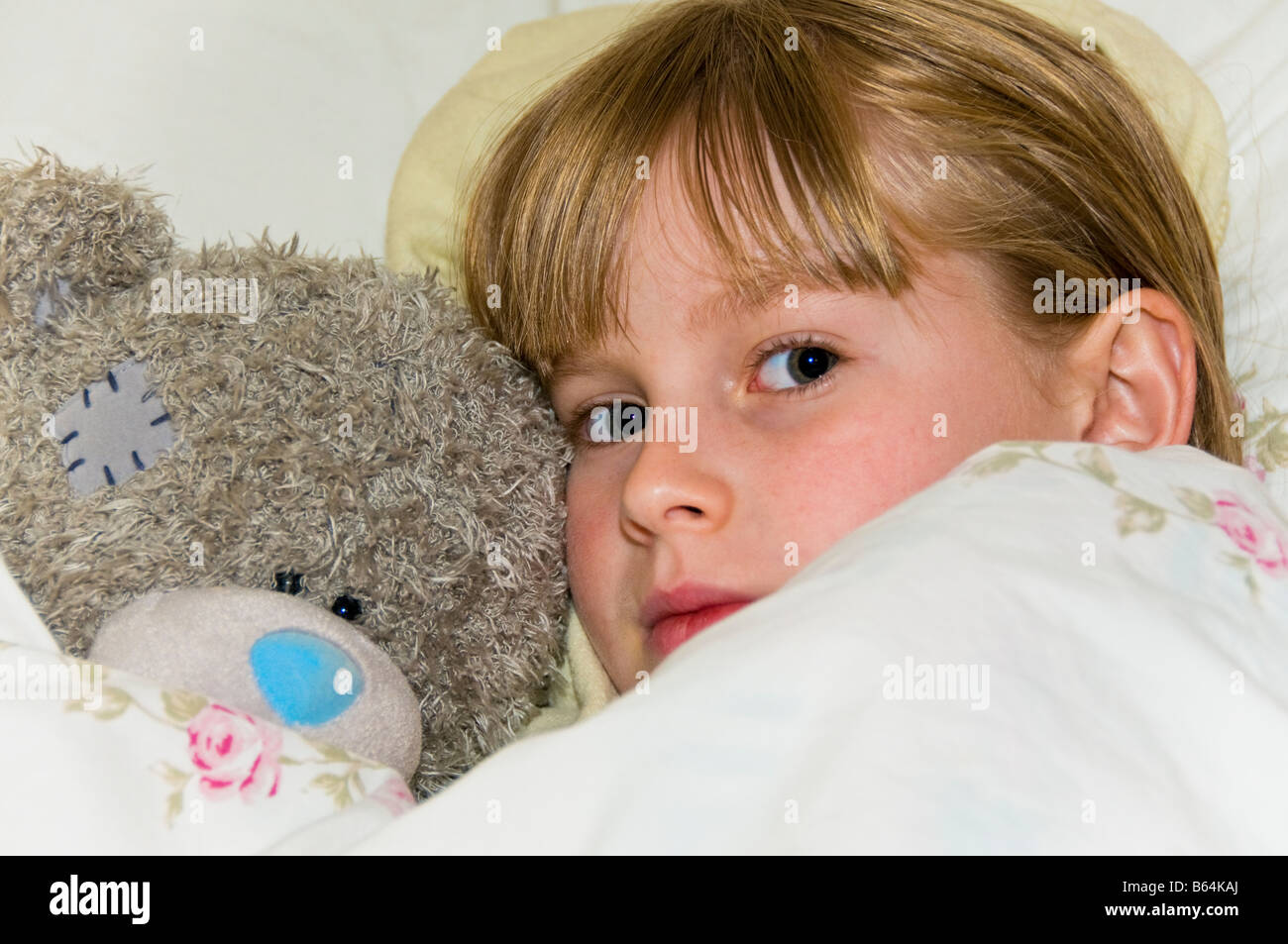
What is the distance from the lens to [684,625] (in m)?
0.87

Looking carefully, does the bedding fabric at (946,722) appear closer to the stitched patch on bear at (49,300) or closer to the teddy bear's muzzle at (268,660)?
the teddy bear's muzzle at (268,660)

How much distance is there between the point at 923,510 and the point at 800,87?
16.5 inches

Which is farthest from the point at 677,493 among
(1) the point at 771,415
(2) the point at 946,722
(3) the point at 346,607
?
(2) the point at 946,722

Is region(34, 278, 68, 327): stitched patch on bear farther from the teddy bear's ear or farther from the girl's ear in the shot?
the girl's ear

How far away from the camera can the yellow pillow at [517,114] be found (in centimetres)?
116

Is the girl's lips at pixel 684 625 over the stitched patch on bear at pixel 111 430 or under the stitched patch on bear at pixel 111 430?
under

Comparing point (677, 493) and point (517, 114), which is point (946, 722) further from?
point (517, 114)

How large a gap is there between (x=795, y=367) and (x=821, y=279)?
0.07 m

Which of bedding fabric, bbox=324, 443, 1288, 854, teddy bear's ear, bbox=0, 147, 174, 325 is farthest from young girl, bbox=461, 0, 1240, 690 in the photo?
teddy bear's ear, bbox=0, 147, 174, 325

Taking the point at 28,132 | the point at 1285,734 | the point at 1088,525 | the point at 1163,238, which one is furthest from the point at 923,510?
the point at 28,132

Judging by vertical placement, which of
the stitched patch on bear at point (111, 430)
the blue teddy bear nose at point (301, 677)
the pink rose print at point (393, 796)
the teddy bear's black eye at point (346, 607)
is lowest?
the pink rose print at point (393, 796)

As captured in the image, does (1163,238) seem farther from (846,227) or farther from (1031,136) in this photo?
(846,227)

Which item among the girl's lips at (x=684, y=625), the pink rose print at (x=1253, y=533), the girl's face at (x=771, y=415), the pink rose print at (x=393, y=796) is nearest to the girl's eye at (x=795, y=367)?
the girl's face at (x=771, y=415)

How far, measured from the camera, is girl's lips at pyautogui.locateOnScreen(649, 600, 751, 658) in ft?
2.79
